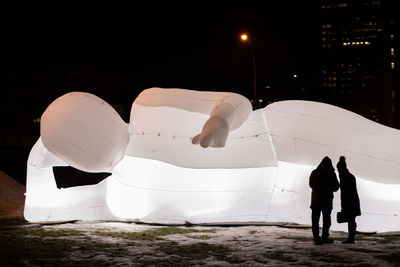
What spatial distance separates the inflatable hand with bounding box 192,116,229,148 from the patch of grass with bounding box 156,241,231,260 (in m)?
1.56

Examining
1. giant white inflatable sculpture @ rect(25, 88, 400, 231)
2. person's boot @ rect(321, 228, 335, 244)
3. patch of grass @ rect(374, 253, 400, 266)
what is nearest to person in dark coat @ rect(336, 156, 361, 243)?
person's boot @ rect(321, 228, 335, 244)

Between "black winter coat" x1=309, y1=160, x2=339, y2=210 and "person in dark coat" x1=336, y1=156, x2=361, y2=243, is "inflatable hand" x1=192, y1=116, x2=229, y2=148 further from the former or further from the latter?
"person in dark coat" x1=336, y1=156, x2=361, y2=243

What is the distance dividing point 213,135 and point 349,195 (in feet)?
7.55

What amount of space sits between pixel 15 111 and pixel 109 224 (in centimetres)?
4372

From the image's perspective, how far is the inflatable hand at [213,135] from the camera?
8.71m

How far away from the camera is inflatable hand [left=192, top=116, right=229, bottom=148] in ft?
28.6

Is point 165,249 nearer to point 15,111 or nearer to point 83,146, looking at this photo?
point 83,146

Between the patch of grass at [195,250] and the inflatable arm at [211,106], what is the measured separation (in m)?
1.57

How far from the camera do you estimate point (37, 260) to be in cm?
732

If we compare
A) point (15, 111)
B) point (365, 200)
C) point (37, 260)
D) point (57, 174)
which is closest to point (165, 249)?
point (37, 260)

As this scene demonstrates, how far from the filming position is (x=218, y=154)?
10.0 metres

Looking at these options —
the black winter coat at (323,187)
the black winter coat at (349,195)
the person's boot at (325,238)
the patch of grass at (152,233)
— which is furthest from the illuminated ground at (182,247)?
the black winter coat at (323,187)

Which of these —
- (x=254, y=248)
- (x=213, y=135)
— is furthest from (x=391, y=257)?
(x=213, y=135)

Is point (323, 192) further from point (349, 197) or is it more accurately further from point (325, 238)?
point (325, 238)
